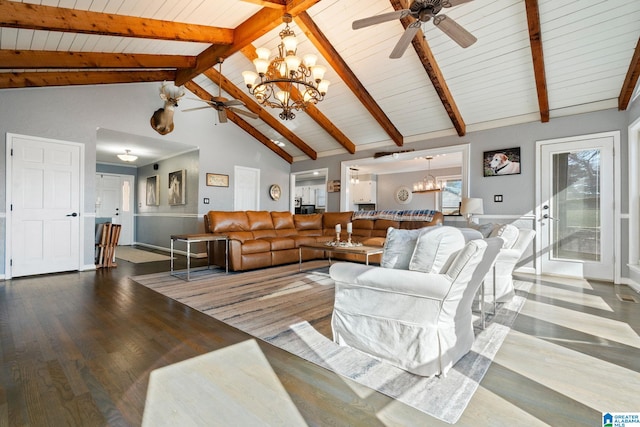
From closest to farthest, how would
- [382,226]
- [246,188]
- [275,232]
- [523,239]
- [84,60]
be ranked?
[523,239] < [84,60] < [275,232] < [382,226] < [246,188]

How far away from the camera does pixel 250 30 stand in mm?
4070

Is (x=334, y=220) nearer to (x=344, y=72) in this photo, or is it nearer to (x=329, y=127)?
(x=329, y=127)

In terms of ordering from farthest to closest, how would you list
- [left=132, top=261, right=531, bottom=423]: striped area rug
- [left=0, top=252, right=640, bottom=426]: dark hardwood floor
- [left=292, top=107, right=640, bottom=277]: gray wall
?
[left=292, top=107, right=640, bottom=277]: gray wall → [left=132, top=261, right=531, bottom=423]: striped area rug → [left=0, top=252, right=640, bottom=426]: dark hardwood floor

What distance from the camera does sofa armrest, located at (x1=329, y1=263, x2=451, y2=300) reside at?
1.71m

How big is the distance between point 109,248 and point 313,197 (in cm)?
722

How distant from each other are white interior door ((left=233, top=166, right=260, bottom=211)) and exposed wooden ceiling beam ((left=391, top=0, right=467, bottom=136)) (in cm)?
481

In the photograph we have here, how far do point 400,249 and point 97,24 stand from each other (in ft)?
12.1

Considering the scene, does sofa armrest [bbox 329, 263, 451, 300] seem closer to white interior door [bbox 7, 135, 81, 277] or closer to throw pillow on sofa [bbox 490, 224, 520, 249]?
throw pillow on sofa [bbox 490, 224, 520, 249]

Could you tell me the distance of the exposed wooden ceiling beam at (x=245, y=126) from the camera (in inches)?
250

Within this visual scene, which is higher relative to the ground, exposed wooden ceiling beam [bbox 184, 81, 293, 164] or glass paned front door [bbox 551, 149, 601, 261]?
exposed wooden ceiling beam [bbox 184, 81, 293, 164]

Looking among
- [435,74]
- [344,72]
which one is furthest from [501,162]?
[344,72]

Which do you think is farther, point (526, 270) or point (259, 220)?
point (259, 220)

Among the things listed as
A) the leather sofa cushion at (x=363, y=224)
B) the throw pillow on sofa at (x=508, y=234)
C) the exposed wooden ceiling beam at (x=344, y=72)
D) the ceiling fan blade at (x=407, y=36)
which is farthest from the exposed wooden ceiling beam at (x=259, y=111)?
the throw pillow on sofa at (x=508, y=234)

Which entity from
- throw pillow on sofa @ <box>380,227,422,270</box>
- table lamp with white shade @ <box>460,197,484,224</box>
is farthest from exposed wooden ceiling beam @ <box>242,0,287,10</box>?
table lamp with white shade @ <box>460,197,484,224</box>
